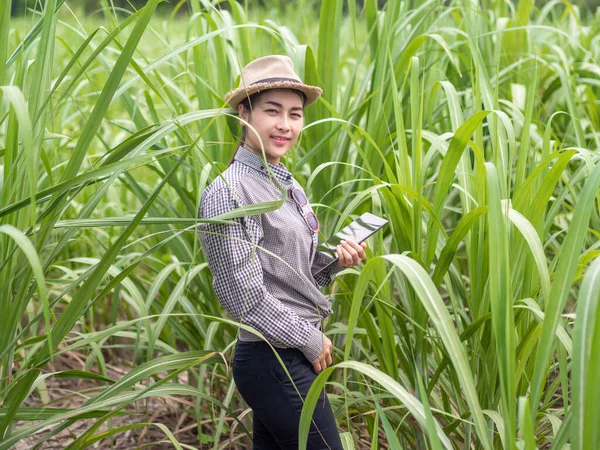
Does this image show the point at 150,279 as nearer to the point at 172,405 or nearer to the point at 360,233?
the point at 172,405

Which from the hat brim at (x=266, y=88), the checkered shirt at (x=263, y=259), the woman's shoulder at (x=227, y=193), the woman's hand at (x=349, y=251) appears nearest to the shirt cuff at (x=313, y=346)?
the checkered shirt at (x=263, y=259)

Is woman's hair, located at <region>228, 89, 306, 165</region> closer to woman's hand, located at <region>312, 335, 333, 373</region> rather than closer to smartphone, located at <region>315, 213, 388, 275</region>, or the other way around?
smartphone, located at <region>315, 213, 388, 275</region>

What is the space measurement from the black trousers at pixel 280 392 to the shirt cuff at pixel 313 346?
0.02 meters

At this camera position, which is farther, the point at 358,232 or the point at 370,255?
the point at 370,255

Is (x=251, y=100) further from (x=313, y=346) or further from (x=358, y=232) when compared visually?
(x=313, y=346)

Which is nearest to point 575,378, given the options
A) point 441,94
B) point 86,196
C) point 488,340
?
point 488,340

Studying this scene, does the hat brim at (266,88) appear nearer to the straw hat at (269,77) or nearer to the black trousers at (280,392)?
the straw hat at (269,77)

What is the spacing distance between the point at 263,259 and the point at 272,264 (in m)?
0.02

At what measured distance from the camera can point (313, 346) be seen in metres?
1.22

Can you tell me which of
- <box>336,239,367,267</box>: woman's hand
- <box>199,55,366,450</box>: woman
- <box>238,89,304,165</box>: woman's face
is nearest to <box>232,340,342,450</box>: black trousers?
<box>199,55,366,450</box>: woman

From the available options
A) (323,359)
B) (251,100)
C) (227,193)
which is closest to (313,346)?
(323,359)

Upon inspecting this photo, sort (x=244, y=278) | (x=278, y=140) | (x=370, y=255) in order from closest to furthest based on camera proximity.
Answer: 1. (x=244, y=278)
2. (x=278, y=140)
3. (x=370, y=255)

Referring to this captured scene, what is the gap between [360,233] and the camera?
1239 mm

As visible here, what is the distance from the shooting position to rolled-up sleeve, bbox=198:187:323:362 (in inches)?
45.8
